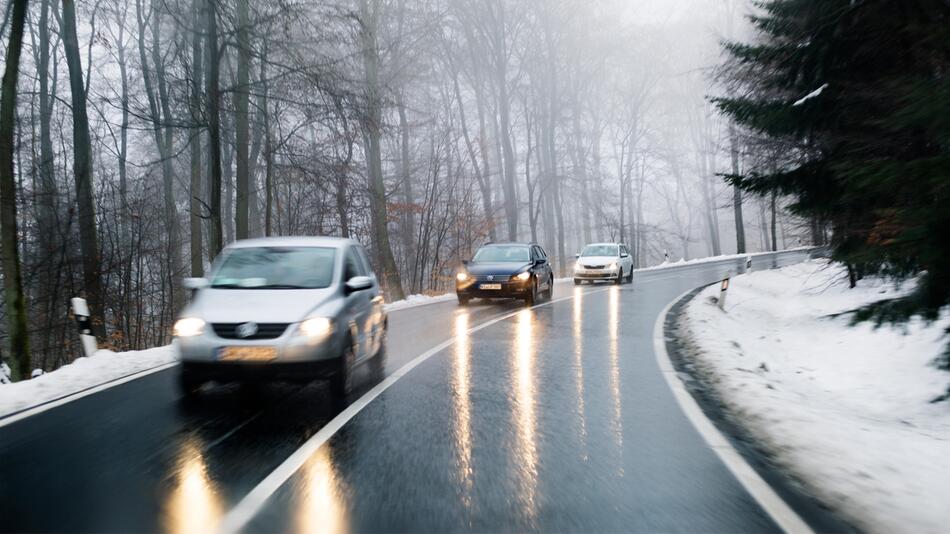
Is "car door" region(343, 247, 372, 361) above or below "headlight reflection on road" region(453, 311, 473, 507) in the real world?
above

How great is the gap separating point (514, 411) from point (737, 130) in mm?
15308

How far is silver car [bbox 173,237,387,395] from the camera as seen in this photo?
20.5 ft

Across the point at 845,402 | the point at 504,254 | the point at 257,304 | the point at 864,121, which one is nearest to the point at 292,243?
the point at 257,304

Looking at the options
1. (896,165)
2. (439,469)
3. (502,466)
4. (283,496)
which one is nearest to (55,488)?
(283,496)

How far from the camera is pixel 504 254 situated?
18672 mm

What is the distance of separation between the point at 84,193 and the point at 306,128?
254 inches

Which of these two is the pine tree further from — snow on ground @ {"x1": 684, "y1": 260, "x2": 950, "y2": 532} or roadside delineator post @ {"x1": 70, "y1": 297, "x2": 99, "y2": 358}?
roadside delineator post @ {"x1": 70, "y1": 297, "x2": 99, "y2": 358}

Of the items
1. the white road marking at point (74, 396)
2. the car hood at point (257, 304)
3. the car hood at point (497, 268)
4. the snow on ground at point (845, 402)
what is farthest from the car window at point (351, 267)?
the car hood at point (497, 268)

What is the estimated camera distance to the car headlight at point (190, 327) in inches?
251

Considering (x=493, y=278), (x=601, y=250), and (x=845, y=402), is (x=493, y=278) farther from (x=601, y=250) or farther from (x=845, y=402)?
(x=601, y=250)

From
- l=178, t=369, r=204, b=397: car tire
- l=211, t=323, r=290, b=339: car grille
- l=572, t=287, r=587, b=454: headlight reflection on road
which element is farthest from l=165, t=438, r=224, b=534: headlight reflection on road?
l=572, t=287, r=587, b=454: headlight reflection on road

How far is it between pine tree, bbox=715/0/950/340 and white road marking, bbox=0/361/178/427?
8265 millimetres

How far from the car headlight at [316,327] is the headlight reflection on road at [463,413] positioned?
148 centimetres

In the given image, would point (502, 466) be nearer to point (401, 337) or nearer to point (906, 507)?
point (906, 507)
